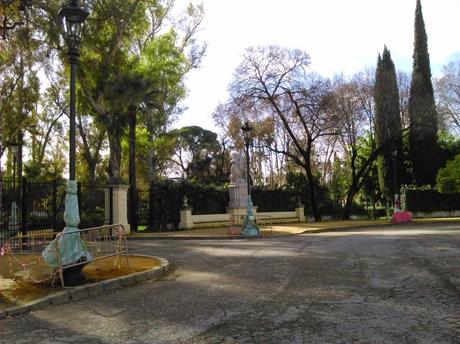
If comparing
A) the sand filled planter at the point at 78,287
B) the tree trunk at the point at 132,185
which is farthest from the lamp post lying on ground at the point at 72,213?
the tree trunk at the point at 132,185

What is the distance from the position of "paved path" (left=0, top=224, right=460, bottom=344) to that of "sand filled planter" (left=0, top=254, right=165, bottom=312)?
13.7 inches

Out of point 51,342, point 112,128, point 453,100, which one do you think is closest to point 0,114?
point 112,128

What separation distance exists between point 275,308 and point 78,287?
372 cm

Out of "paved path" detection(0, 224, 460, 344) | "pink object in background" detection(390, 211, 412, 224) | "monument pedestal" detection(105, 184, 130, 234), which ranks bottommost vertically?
"paved path" detection(0, 224, 460, 344)

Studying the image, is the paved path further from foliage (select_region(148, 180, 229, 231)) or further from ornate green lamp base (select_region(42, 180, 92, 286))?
foliage (select_region(148, 180, 229, 231))

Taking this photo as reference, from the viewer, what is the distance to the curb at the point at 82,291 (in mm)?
7046

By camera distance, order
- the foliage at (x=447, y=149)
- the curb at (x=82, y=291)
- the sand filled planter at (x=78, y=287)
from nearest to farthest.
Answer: the curb at (x=82, y=291), the sand filled planter at (x=78, y=287), the foliage at (x=447, y=149)

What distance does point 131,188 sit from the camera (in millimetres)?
27375

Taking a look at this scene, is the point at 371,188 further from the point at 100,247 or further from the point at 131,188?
the point at 100,247

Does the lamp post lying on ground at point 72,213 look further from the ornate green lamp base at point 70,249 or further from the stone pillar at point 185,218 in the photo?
the stone pillar at point 185,218

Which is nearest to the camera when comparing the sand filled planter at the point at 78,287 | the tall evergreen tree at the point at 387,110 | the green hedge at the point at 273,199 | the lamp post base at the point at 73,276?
the sand filled planter at the point at 78,287

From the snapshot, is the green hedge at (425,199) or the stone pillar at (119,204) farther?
the green hedge at (425,199)

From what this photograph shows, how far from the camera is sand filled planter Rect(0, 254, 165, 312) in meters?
7.81

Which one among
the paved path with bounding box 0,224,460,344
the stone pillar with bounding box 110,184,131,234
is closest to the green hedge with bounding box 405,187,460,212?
the stone pillar with bounding box 110,184,131,234
